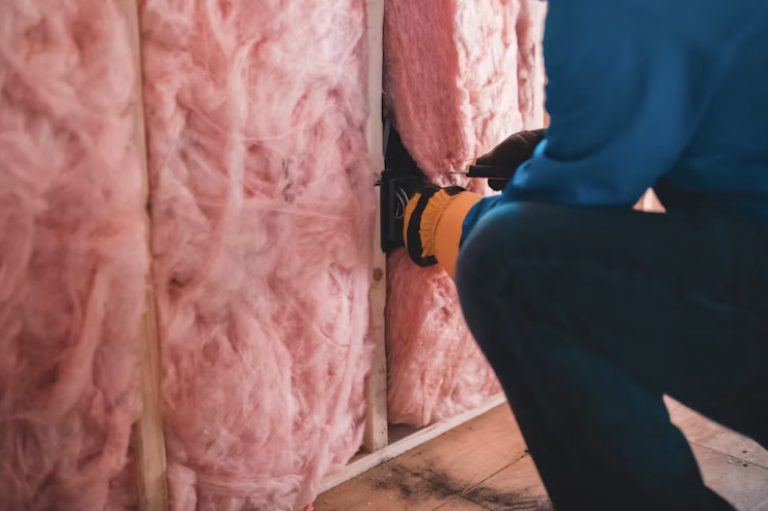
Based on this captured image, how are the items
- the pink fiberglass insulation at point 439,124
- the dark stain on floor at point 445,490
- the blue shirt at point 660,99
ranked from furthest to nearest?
the pink fiberglass insulation at point 439,124 → the dark stain on floor at point 445,490 → the blue shirt at point 660,99

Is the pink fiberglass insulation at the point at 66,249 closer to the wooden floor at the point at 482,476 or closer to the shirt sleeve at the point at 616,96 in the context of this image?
the wooden floor at the point at 482,476

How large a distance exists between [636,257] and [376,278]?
710 millimetres

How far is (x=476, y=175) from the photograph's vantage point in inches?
46.8

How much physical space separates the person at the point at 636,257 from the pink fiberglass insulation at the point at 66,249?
0.52 meters

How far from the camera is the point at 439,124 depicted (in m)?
1.28

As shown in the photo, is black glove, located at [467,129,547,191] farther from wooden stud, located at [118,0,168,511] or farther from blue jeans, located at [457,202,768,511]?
wooden stud, located at [118,0,168,511]

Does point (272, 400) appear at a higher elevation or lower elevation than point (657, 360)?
lower

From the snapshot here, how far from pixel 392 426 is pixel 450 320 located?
0.28m

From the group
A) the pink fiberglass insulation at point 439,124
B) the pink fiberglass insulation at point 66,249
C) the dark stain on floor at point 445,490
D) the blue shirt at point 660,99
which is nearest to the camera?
the blue shirt at point 660,99

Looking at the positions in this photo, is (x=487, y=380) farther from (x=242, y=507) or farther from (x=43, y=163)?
(x=43, y=163)

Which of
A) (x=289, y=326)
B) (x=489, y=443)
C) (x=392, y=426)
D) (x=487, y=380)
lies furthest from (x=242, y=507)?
(x=487, y=380)

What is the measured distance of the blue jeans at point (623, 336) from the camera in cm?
56

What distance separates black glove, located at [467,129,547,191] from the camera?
112 centimetres

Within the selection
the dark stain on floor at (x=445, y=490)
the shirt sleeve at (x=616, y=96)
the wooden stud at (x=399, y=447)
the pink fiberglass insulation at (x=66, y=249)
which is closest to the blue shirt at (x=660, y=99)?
the shirt sleeve at (x=616, y=96)
